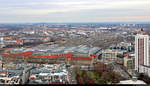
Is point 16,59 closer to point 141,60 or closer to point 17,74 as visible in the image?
point 17,74

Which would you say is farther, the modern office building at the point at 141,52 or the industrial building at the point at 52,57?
the industrial building at the point at 52,57

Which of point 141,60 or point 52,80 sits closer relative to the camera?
point 52,80

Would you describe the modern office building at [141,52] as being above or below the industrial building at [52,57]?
above

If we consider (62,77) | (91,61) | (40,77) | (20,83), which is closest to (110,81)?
(62,77)

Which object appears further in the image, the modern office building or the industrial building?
the industrial building

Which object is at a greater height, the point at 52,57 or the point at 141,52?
the point at 141,52

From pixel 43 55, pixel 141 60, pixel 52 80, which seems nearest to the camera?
pixel 52 80

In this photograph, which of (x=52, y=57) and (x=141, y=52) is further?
(x=52, y=57)

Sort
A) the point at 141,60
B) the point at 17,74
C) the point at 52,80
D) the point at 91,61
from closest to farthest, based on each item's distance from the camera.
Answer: the point at 52,80 → the point at 17,74 → the point at 141,60 → the point at 91,61

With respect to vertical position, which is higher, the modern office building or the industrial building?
the modern office building
